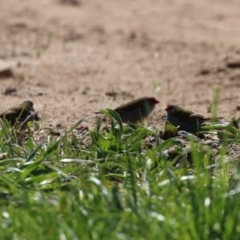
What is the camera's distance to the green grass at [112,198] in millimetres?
4129

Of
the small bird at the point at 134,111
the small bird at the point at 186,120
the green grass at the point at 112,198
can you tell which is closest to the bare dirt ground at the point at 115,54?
the small bird at the point at 134,111

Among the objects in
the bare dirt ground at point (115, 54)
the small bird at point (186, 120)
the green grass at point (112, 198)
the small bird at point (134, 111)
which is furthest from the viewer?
the bare dirt ground at point (115, 54)

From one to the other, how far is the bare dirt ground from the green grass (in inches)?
75.7

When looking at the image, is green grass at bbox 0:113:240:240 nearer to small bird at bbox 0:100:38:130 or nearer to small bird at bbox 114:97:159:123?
small bird at bbox 0:100:38:130

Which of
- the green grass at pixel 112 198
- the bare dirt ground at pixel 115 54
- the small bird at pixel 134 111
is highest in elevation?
the green grass at pixel 112 198

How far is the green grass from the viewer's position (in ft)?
13.5

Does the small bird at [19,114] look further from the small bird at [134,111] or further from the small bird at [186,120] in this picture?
the small bird at [186,120]

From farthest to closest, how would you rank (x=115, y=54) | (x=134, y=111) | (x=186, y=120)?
(x=115, y=54) < (x=134, y=111) < (x=186, y=120)

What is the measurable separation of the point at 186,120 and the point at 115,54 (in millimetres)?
3930

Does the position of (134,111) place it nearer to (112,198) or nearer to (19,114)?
(19,114)

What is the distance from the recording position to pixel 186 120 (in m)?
6.86

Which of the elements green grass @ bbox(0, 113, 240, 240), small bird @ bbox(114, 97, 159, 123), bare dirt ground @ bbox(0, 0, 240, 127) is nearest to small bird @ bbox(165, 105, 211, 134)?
small bird @ bbox(114, 97, 159, 123)

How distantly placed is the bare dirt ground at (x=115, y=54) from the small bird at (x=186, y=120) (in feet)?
1.78

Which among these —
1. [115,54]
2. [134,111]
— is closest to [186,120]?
[134,111]
